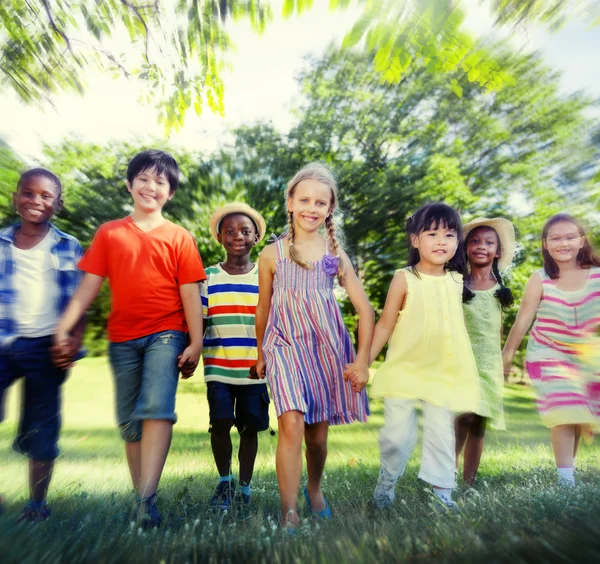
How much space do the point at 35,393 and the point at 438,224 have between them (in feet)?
8.01

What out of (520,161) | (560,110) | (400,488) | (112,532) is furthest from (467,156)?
(112,532)

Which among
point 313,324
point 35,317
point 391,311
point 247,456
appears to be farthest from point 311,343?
point 35,317

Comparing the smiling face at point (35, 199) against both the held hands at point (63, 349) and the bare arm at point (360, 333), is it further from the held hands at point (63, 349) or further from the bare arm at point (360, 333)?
the bare arm at point (360, 333)

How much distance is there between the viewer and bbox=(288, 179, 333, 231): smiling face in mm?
3613

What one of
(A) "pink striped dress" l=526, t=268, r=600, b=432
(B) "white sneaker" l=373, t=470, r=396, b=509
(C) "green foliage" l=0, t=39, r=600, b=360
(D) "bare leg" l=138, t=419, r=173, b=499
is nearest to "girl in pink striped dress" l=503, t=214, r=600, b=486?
(A) "pink striped dress" l=526, t=268, r=600, b=432

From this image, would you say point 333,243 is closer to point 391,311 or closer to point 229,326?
point 391,311

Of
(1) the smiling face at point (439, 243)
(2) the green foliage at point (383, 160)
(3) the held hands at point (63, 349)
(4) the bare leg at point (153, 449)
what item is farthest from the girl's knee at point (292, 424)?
(2) the green foliage at point (383, 160)

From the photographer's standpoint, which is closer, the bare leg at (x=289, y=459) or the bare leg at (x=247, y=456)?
the bare leg at (x=289, y=459)

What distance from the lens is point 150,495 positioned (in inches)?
125

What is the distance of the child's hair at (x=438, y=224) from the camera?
3.79 metres

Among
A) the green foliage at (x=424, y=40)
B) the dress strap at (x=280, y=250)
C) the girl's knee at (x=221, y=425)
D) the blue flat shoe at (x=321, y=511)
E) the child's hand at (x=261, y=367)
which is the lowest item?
the blue flat shoe at (x=321, y=511)

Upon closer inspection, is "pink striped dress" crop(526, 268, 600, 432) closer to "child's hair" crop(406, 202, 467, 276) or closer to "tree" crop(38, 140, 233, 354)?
"child's hair" crop(406, 202, 467, 276)

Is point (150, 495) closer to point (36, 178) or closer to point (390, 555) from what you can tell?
point (390, 555)

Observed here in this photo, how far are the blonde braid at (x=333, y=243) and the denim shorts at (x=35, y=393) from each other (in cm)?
162
